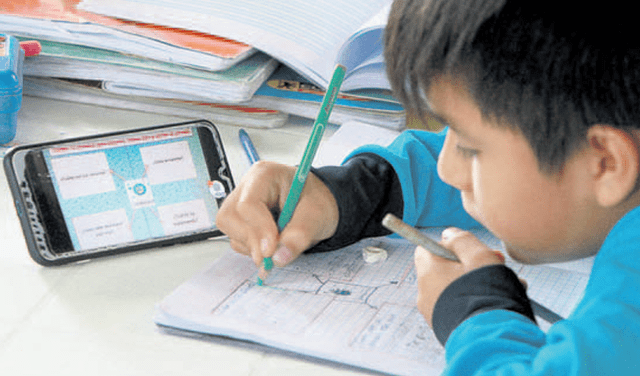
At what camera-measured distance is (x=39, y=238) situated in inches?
28.3

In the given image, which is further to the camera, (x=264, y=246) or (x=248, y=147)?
(x=248, y=147)

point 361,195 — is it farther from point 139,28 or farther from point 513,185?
point 139,28

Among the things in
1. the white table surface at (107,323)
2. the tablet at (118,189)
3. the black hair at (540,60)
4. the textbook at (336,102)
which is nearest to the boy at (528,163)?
the black hair at (540,60)

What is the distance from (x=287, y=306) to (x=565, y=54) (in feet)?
1.00

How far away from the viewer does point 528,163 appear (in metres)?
0.51

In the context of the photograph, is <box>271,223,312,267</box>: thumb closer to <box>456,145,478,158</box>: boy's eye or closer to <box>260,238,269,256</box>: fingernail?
<box>260,238,269,256</box>: fingernail

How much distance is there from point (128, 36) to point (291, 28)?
0.21 meters

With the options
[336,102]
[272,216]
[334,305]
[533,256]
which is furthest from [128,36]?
[533,256]

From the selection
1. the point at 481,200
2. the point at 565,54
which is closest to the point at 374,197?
the point at 481,200

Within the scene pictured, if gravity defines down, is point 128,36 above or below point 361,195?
above

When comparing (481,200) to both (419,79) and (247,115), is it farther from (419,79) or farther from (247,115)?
(247,115)

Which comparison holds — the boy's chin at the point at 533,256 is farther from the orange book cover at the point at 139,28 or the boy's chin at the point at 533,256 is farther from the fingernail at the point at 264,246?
the orange book cover at the point at 139,28

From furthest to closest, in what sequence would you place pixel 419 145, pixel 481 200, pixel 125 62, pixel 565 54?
pixel 125 62 < pixel 419 145 < pixel 481 200 < pixel 565 54

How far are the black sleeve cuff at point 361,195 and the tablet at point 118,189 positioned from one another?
108 millimetres
